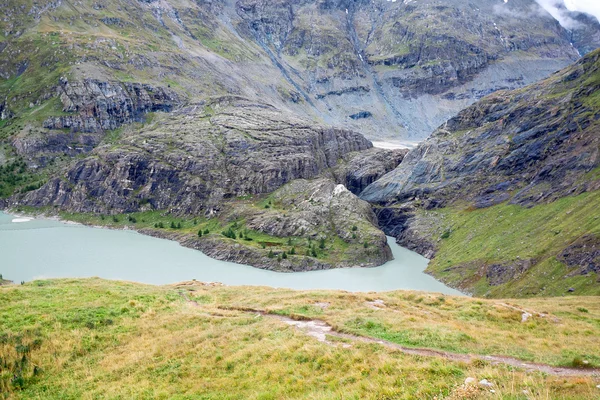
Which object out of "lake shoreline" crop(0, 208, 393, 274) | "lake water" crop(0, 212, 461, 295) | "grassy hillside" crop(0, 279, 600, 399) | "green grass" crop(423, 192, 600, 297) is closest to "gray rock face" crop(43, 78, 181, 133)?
"lake water" crop(0, 212, 461, 295)

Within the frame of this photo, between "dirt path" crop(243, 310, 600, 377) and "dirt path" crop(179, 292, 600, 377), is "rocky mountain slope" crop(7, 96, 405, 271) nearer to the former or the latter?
"dirt path" crop(179, 292, 600, 377)

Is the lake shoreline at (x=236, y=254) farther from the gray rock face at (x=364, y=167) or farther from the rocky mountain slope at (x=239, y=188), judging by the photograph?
the gray rock face at (x=364, y=167)

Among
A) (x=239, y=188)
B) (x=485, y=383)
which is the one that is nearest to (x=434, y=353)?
(x=485, y=383)

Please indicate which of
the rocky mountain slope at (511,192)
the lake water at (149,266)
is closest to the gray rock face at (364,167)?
the rocky mountain slope at (511,192)

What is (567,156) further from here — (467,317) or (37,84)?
(37,84)

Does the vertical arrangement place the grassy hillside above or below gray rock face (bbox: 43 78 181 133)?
below

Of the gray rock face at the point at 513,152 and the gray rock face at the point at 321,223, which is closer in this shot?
the gray rock face at the point at 513,152
